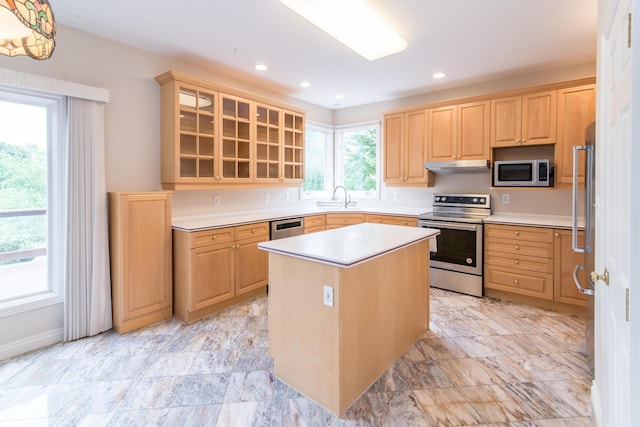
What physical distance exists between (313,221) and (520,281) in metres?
2.52

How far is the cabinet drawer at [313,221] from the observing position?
4.36m

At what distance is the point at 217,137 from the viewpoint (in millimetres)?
3539

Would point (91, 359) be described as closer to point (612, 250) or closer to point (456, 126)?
point (612, 250)

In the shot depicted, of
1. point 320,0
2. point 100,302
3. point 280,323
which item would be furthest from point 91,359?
point 320,0

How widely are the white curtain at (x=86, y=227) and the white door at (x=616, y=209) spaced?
10.9 ft

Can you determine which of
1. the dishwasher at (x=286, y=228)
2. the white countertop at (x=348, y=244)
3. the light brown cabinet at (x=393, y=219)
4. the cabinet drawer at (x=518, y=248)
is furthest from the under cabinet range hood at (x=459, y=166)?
the dishwasher at (x=286, y=228)

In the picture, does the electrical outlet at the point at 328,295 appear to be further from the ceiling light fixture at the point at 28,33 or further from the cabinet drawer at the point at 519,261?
the cabinet drawer at the point at 519,261

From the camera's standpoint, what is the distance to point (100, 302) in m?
2.83

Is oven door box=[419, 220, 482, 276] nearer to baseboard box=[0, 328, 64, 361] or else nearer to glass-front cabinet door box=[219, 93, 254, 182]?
glass-front cabinet door box=[219, 93, 254, 182]

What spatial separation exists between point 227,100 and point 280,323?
2.61 meters

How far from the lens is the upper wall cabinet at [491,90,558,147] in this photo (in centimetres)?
353

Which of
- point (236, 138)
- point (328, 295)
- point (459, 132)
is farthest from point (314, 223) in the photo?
point (328, 295)

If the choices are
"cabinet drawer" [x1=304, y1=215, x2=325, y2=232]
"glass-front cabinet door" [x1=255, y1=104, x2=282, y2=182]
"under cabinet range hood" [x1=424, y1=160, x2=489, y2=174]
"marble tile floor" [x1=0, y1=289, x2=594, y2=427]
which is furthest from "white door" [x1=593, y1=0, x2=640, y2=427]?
"glass-front cabinet door" [x1=255, y1=104, x2=282, y2=182]

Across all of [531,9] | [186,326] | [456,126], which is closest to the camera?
[531,9]
